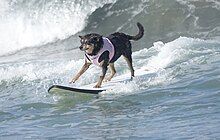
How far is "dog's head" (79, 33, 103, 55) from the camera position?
8891 millimetres

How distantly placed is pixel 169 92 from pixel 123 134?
226 cm

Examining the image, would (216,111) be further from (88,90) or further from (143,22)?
(143,22)

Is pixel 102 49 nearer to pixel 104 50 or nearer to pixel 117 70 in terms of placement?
pixel 104 50

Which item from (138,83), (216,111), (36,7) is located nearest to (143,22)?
(36,7)

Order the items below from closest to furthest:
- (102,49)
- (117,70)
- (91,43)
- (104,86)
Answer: (91,43)
(102,49)
(104,86)
(117,70)

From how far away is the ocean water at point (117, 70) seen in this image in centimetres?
687

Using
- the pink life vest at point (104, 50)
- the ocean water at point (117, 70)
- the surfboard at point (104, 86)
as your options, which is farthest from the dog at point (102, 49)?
the ocean water at point (117, 70)

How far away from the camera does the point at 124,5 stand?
1778 cm

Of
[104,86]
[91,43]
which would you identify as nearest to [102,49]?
[91,43]

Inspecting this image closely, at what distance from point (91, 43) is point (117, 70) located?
2418 millimetres

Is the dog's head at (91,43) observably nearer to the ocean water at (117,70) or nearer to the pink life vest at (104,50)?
the pink life vest at (104,50)

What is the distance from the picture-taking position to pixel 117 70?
11266 mm

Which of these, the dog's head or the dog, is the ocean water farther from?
the dog's head

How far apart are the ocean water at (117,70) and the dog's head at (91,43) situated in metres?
0.74
